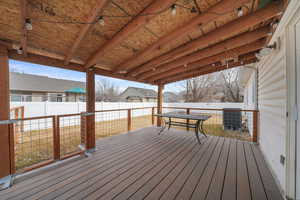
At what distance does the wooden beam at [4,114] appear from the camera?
1.89m

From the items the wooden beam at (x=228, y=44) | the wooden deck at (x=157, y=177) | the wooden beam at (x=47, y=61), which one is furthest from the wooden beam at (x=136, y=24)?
the wooden deck at (x=157, y=177)

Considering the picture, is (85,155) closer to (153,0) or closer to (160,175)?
(160,175)

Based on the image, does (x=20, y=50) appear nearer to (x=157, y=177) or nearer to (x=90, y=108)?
(x=90, y=108)

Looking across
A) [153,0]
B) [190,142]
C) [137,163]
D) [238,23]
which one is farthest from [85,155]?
[238,23]

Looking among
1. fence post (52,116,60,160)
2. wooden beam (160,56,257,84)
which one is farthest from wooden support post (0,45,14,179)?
wooden beam (160,56,257,84)

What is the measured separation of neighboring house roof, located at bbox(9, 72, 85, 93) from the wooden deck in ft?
38.7

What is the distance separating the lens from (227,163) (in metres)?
2.43

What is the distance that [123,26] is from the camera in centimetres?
201

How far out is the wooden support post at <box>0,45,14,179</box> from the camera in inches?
74.5

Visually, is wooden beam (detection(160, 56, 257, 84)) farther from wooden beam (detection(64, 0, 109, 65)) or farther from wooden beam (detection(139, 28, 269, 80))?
wooden beam (detection(64, 0, 109, 65))

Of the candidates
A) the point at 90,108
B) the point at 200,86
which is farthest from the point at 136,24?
the point at 200,86

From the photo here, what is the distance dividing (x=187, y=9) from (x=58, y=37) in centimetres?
222

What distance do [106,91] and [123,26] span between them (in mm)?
22638

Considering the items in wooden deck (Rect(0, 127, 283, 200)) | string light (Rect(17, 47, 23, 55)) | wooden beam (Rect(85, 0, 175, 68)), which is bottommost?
wooden deck (Rect(0, 127, 283, 200))
